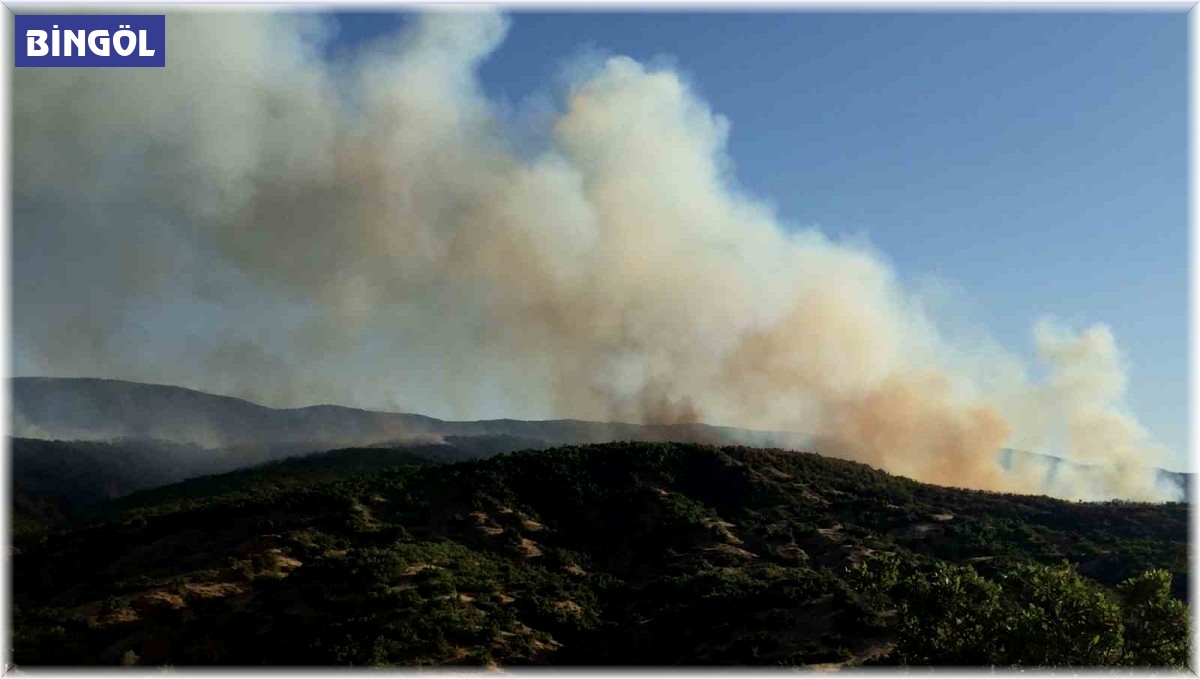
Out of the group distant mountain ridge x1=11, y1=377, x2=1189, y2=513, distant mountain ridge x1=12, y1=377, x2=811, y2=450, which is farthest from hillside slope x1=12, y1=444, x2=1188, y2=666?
distant mountain ridge x1=12, y1=377, x2=811, y2=450

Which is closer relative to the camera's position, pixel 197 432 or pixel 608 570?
pixel 608 570

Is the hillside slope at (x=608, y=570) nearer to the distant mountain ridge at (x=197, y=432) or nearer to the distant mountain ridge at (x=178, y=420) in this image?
the distant mountain ridge at (x=197, y=432)

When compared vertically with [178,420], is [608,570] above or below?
below

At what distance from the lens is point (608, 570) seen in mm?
66625

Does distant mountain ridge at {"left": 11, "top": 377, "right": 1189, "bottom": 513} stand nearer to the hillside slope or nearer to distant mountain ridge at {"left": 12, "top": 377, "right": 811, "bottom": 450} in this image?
distant mountain ridge at {"left": 12, "top": 377, "right": 811, "bottom": 450}

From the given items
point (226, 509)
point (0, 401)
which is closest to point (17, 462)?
point (226, 509)

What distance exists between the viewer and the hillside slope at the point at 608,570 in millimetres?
36906

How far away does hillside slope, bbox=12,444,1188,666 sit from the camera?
121 ft

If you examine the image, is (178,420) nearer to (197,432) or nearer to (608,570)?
(197,432)

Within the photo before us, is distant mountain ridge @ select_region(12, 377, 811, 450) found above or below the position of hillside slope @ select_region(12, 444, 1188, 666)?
above

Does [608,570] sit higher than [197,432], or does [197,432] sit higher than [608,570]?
[197,432]

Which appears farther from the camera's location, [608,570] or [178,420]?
[178,420]

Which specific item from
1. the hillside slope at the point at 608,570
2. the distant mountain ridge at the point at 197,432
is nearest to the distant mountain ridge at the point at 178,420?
the distant mountain ridge at the point at 197,432

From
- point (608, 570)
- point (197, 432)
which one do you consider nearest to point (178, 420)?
point (197, 432)
